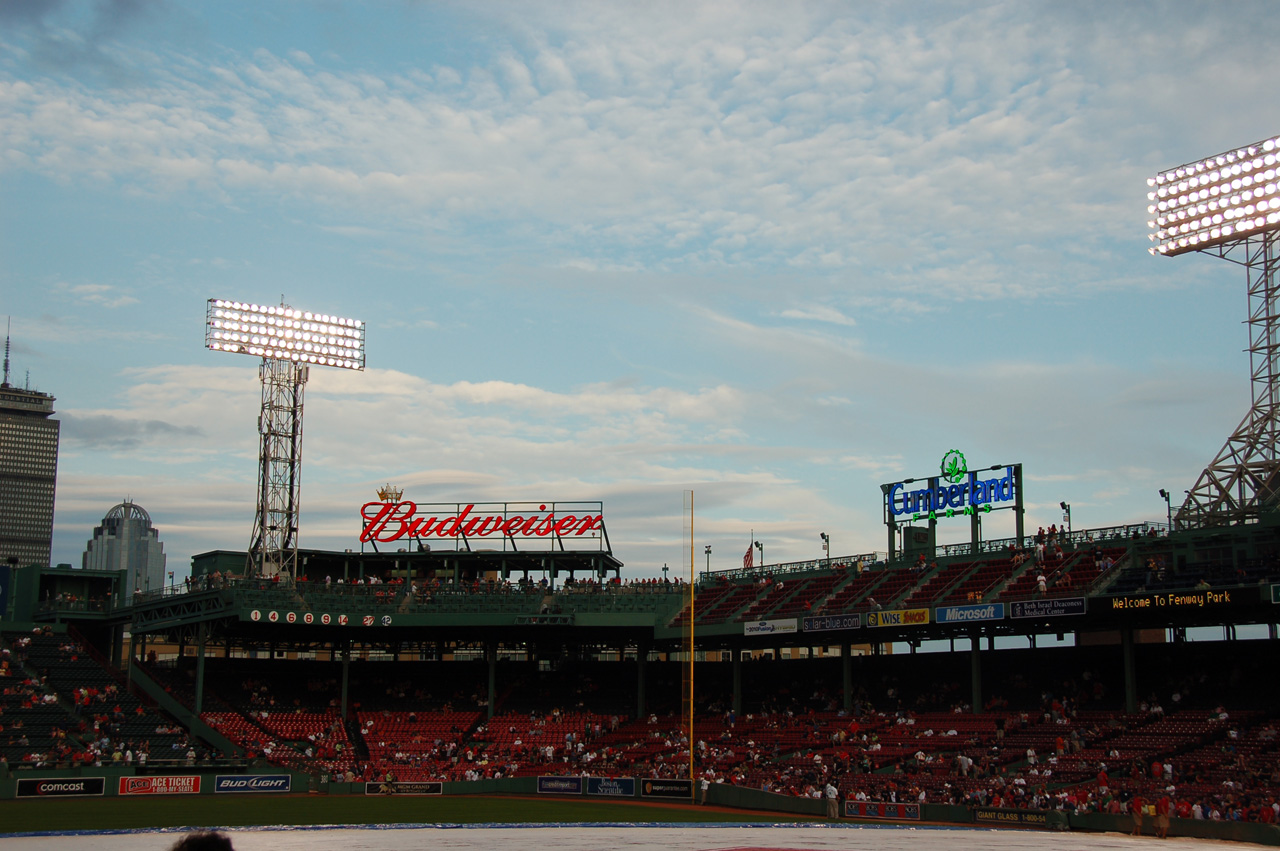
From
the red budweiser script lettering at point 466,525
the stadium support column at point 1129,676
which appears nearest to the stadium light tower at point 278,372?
Result: the red budweiser script lettering at point 466,525

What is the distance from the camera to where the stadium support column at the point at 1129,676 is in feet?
145

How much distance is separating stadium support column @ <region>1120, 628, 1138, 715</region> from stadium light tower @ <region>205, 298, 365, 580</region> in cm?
4428

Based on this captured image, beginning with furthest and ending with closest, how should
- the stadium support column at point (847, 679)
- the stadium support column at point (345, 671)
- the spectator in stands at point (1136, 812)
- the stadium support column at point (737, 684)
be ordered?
the stadium support column at point (345, 671)
the stadium support column at point (737, 684)
the stadium support column at point (847, 679)
the spectator in stands at point (1136, 812)

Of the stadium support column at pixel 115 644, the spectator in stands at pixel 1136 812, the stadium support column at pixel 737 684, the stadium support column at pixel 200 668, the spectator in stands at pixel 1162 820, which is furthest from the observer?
the stadium support column at pixel 115 644

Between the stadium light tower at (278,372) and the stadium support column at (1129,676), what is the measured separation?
44275mm

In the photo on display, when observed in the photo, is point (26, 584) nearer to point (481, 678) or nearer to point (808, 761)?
point (481, 678)

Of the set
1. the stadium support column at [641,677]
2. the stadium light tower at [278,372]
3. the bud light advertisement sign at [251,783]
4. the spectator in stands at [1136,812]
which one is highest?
the stadium light tower at [278,372]

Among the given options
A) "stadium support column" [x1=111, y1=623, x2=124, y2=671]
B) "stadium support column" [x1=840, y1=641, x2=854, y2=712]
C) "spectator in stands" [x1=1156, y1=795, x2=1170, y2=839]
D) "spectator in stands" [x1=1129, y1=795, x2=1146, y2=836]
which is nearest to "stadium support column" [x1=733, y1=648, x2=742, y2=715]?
"stadium support column" [x1=840, y1=641, x2=854, y2=712]

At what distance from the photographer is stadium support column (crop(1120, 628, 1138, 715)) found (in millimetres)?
44344

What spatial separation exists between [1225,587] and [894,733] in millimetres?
15968

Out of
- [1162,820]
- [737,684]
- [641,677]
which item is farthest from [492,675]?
[1162,820]

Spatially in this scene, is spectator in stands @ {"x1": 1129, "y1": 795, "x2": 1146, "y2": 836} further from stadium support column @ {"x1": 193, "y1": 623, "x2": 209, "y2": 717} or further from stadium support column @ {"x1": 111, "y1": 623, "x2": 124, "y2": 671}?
stadium support column @ {"x1": 111, "y1": 623, "x2": 124, "y2": 671}

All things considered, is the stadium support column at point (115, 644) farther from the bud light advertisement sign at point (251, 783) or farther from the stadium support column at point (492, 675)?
the stadium support column at point (492, 675)

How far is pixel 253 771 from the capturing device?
176ft
